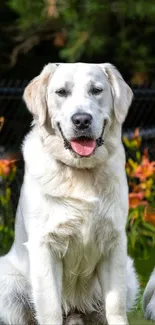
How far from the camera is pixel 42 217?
523 cm

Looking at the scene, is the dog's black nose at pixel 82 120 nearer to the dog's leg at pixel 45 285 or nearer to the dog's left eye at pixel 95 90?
the dog's left eye at pixel 95 90

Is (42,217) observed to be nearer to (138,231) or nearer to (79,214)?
(79,214)

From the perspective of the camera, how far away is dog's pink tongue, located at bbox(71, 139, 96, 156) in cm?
524

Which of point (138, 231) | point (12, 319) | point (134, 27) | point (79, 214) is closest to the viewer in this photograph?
point (79, 214)

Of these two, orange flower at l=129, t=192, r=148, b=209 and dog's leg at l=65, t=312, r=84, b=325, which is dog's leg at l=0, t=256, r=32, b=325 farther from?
orange flower at l=129, t=192, r=148, b=209

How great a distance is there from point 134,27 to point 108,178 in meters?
7.83

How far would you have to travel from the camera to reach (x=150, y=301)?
19.0 feet

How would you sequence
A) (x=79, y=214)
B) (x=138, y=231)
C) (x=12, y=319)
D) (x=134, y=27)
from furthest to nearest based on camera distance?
(x=134, y=27)
(x=138, y=231)
(x=12, y=319)
(x=79, y=214)

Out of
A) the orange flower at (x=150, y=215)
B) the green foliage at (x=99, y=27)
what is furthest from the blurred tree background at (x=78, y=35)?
the orange flower at (x=150, y=215)

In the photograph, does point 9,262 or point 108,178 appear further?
point 9,262

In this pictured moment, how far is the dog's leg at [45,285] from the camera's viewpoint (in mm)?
5211

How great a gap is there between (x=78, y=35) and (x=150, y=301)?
675 cm

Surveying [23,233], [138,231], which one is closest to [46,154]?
[23,233]

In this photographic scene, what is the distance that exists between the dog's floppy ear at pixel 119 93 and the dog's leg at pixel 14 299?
3.75ft
